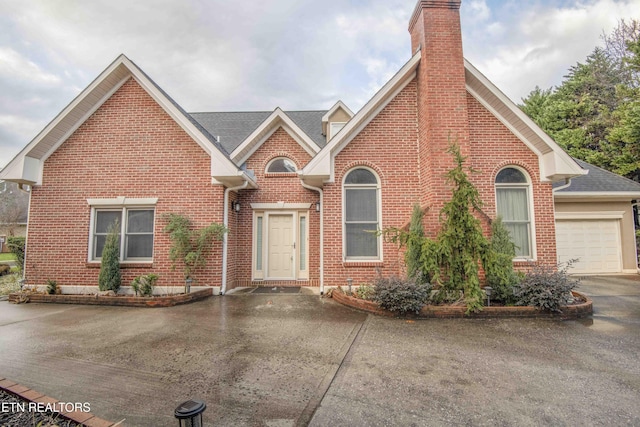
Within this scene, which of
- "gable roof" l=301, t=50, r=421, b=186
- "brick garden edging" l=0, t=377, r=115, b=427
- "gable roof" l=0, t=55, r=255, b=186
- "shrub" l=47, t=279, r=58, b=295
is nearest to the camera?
"brick garden edging" l=0, t=377, r=115, b=427

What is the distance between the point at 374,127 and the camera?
7.76 metres

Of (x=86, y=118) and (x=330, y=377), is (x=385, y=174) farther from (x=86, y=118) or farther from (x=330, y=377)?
(x=86, y=118)

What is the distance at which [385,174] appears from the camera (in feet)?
25.2

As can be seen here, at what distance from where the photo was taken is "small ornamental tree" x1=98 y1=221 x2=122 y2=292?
23.4ft

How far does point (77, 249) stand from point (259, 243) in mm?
4836

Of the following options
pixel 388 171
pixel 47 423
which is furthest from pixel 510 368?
pixel 388 171

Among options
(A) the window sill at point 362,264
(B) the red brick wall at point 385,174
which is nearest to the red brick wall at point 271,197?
(B) the red brick wall at point 385,174

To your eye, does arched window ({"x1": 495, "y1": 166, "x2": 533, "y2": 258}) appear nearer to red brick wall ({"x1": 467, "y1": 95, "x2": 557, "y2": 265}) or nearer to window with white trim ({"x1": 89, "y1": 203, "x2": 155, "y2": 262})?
red brick wall ({"x1": 467, "y1": 95, "x2": 557, "y2": 265})

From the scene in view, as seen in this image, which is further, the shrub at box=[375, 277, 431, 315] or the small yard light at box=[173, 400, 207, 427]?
the shrub at box=[375, 277, 431, 315]

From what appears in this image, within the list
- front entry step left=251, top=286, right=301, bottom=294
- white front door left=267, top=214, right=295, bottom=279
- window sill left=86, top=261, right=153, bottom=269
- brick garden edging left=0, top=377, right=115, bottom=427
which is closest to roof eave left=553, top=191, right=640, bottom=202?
white front door left=267, top=214, right=295, bottom=279

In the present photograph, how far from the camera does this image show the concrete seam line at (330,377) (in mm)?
2444

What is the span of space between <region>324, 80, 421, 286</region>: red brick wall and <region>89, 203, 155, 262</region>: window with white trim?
488 cm

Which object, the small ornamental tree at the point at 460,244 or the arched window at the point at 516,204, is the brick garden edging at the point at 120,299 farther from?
the arched window at the point at 516,204

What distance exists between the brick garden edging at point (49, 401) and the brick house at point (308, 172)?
487 centimetres
